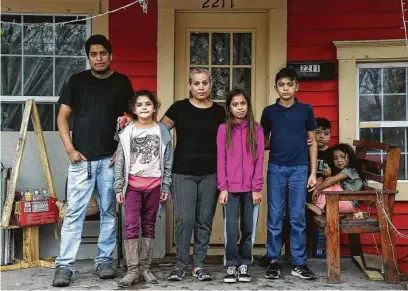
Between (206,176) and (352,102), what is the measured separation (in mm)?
2203

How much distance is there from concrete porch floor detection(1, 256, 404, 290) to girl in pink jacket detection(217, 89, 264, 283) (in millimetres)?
186

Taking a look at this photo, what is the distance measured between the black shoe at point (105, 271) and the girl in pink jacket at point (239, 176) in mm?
989

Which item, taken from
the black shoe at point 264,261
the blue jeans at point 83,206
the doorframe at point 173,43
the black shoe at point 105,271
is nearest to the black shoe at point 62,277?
the blue jeans at point 83,206

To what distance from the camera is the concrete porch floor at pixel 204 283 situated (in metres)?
4.82

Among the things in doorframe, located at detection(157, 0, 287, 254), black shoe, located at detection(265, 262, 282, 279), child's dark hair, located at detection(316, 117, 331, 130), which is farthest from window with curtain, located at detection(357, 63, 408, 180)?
black shoe, located at detection(265, 262, 282, 279)

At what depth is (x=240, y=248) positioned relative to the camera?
4.97m

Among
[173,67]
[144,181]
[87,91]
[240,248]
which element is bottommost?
[240,248]

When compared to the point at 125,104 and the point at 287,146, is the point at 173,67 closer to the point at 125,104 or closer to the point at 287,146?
the point at 125,104

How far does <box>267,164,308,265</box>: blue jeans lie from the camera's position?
16.7 ft

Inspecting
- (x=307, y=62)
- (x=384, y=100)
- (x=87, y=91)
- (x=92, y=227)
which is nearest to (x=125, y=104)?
(x=87, y=91)

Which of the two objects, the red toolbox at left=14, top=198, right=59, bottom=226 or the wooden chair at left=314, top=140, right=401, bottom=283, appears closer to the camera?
the wooden chair at left=314, top=140, right=401, bottom=283

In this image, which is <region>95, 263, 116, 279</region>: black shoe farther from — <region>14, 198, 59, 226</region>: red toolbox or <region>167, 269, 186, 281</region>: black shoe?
<region>14, 198, 59, 226</region>: red toolbox

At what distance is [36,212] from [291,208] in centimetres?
244

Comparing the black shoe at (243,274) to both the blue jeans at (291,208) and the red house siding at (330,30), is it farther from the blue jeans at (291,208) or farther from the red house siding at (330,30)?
the red house siding at (330,30)
